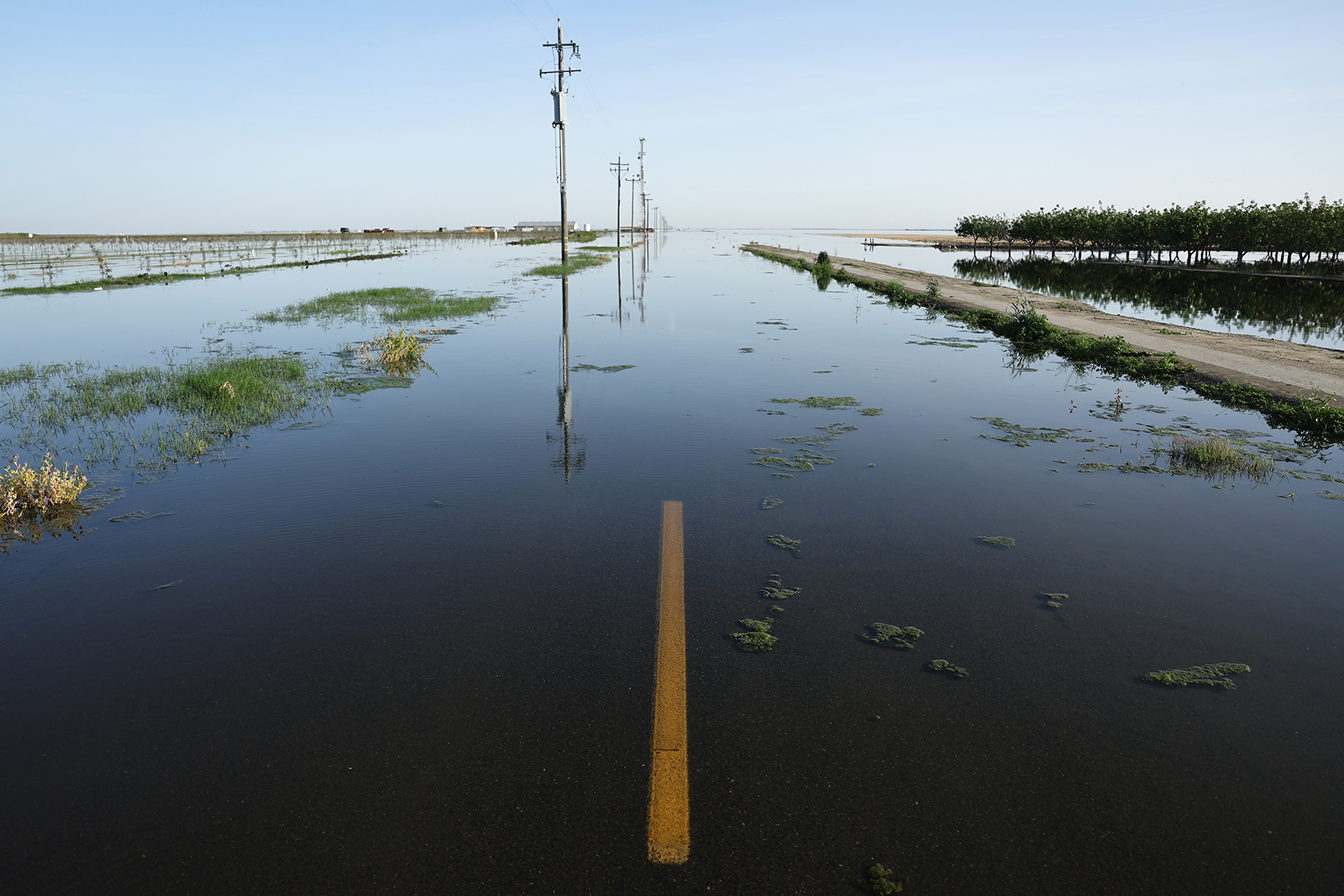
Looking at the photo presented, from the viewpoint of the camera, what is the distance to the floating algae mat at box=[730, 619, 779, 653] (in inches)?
176

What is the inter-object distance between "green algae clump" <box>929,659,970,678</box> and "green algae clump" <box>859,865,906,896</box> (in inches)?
64.6

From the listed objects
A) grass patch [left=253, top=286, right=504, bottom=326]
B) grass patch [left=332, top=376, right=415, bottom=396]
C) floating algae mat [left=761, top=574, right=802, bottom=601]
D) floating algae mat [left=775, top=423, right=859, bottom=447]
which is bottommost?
floating algae mat [left=761, top=574, right=802, bottom=601]

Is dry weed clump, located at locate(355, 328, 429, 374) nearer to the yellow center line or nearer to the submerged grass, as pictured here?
the yellow center line

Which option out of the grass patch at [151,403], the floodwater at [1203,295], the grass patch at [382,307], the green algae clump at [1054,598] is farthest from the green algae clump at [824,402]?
the floodwater at [1203,295]

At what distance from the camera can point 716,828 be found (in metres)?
3.06

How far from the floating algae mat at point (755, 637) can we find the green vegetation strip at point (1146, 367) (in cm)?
989

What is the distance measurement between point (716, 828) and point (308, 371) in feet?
45.4

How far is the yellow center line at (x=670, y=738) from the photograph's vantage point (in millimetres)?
3008

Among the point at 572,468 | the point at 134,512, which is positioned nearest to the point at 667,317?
the point at 572,468

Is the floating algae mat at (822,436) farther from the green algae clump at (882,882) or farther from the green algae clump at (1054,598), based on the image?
the green algae clump at (882,882)

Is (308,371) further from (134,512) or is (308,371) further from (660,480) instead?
(660,480)

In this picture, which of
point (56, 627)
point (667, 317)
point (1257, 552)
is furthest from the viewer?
point (667, 317)

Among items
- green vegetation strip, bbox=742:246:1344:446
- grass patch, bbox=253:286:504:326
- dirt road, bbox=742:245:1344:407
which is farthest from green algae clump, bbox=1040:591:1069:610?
grass patch, bbox=253:286:504:326

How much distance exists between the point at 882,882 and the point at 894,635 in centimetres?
202
